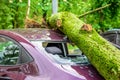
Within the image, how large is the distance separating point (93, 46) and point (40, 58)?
73 cm

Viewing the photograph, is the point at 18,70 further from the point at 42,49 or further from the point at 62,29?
the point at 62,29

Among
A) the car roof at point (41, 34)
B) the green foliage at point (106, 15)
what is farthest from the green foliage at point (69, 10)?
the car roof at point (41, 34)

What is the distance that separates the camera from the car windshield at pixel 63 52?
15.1 ft

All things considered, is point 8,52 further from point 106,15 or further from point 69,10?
point 69,10

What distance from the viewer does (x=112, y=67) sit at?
4.34m

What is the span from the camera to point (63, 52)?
197 inches

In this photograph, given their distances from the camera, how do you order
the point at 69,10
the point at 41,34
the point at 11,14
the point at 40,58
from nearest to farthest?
the point at 40,58 → the point at 41,34 → the point at 69,10 → the point at 11,14

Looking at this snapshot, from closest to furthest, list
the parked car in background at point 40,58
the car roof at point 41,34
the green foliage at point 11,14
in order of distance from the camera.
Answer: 1. the parked car in background at point 40,58
2. the car roof at point 41,34
3. the green foliage at point 11,14

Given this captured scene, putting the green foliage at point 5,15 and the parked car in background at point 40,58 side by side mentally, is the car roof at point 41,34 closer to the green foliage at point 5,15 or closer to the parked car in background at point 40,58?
the parked car in background at point 40,58

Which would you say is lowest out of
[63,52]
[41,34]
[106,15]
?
[106,15]

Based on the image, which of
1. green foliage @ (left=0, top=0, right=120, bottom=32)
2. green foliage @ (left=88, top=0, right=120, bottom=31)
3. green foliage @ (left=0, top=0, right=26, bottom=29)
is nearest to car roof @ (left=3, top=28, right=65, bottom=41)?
green foliage @ (left=0, top=0, right=120, bottom=32)

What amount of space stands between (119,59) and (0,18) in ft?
31.7

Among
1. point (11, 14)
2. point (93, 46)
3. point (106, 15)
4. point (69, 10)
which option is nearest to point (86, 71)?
point (93, 46)

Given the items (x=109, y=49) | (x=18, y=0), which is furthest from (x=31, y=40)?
(x=18, y=0)
